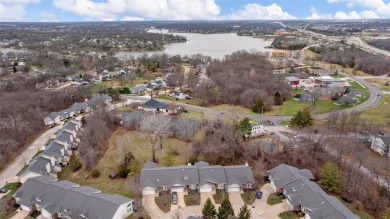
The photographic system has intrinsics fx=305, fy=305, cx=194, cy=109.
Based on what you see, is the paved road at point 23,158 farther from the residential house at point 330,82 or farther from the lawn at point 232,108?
the residential house at point 330,82

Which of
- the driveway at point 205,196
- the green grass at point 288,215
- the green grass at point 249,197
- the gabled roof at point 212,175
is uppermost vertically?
the gabled roof at point 212,175

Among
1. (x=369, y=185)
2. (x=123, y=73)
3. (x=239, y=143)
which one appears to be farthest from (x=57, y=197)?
(x=123, y=73)

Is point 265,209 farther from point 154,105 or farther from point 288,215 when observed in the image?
point 154,105

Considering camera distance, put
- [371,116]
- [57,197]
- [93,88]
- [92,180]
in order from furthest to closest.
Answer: [93,88] < [371,116] < [92,180] < [57,197]

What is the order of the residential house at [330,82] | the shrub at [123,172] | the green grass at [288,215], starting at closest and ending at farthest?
the green grass at [288,215] → the shrub at [123,172] → the residential house at [330,82]

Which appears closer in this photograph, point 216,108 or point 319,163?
point 319,163

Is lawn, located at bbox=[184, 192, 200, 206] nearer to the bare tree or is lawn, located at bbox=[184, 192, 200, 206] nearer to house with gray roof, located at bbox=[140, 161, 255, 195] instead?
house with gray roof, located at bbox=[140, 161, 255, 195]

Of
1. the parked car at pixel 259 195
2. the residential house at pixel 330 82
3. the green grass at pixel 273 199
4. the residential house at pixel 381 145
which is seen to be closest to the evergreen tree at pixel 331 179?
the green grass at pixel 273 199

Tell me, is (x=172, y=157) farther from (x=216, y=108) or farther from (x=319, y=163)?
(x=216, y=108)
